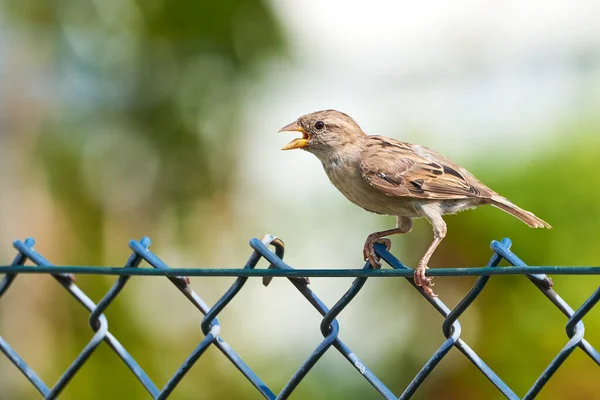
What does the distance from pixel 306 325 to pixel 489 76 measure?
3947 millimetres

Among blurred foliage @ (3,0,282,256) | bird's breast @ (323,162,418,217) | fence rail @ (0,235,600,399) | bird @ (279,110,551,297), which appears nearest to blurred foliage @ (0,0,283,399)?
blurred foliage @ (3,0,282,256)

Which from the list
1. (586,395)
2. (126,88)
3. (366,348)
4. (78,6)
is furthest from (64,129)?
(586,395)

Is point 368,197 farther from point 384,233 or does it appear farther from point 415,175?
point 384,233

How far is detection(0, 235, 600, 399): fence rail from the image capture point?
4.95 ft

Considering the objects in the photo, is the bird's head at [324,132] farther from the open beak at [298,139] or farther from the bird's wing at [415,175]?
the bird's wing at [415,175]

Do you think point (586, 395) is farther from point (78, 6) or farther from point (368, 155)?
point (78, 6)

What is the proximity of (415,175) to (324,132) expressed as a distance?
0.58m

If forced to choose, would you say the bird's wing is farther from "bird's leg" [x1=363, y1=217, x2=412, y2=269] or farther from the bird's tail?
"bird's leg" [x1=363, y1=217, x2=412, y2=269]

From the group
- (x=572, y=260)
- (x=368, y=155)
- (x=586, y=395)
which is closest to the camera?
(x=368, y=155)

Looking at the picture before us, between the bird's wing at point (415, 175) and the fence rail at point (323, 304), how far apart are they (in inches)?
54.4

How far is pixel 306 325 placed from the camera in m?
7.71

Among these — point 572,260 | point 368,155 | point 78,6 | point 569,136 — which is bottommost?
point 572,260

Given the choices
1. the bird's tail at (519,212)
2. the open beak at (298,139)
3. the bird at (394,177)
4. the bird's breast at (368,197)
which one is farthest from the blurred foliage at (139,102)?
the bird's tail at (519,212)

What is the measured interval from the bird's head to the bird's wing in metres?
0.14
